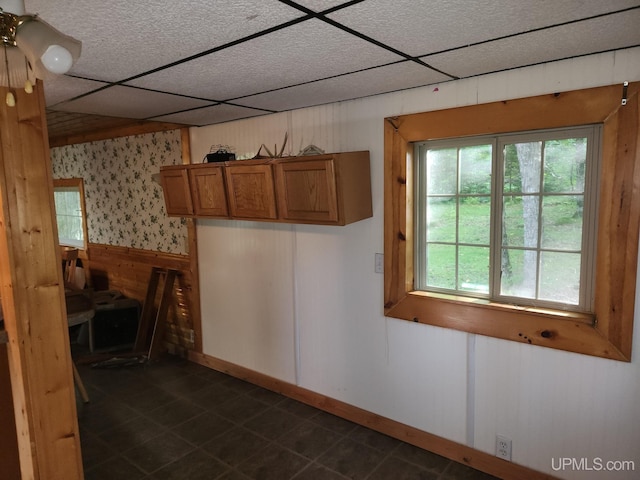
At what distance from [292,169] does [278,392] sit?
1.90 m

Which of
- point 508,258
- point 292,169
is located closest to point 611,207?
point 508,258

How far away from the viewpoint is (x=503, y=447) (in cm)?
232

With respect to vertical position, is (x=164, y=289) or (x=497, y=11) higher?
(x=497, y=11)

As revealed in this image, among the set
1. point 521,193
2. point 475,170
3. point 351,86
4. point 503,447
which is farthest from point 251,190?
point 503,447

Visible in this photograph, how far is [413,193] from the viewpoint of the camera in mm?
2559

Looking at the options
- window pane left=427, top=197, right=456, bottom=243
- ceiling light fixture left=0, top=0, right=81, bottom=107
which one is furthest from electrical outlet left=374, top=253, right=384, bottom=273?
ceiling light fixture left=0, top=0, right=81, bottom=107

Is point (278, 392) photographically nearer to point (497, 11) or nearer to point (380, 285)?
point (380, 285)

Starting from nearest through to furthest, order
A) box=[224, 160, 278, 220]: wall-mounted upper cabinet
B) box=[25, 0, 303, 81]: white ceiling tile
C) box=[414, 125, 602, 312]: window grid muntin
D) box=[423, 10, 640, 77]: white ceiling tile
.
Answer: box=[25, 0, 303, 81]: white ceiling tile < box=[423, 10, 640, 77]: white ceiling tile < box=[414, 125, 602, 312]: window grid muntin < box=[224, 160, 278, 220]: wall-mounted upper cabinet

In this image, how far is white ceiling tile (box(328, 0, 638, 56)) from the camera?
130 centimetres

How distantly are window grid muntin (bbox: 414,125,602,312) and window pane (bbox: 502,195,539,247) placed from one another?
3 cm

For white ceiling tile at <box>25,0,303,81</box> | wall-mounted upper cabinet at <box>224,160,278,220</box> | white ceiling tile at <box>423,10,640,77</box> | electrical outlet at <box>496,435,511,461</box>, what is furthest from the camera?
wall-mounted upper cabinet at <box>224,160,278,220</box>

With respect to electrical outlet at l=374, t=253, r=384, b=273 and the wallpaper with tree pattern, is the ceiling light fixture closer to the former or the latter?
electrical outlet at l=374, t=253, r=384, b=273

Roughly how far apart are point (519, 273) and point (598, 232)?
45 cm

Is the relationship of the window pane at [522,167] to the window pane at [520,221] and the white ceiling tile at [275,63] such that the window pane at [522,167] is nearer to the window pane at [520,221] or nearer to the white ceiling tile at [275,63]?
the window pane at [520,221]
